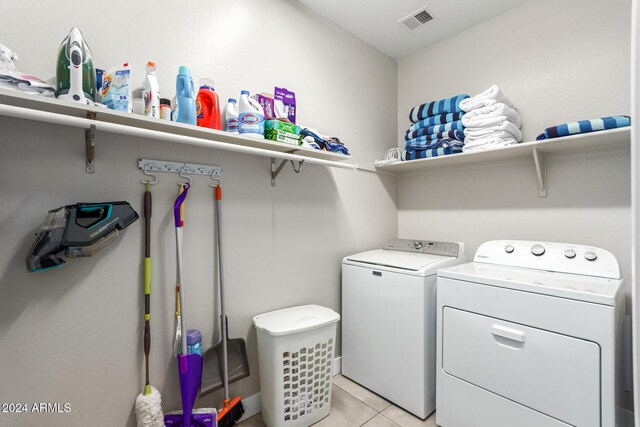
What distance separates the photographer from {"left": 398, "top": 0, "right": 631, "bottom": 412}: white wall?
159cm

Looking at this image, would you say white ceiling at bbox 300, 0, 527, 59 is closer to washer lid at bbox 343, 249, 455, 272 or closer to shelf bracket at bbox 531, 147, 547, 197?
shelf bracket at bbox 531, 147, 547, 197

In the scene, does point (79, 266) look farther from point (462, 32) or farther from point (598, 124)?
point (462, 32)

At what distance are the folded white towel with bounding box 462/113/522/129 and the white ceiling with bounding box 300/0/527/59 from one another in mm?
784

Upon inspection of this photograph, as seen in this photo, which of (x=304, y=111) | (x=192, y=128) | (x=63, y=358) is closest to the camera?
(x=63, y=358)

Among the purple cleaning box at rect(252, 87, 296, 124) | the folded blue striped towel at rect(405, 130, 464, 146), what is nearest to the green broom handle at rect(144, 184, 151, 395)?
the purple cleaning box at rect(252, 87, 296, 124)

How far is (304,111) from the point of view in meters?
1.97

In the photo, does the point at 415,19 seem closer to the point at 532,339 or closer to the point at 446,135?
the point at 446,135

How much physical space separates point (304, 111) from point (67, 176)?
4.42ft

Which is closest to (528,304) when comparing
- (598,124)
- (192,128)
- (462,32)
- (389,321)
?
(389,321)

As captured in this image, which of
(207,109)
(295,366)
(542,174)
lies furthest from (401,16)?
(295,366)

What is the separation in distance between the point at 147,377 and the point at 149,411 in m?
0.13

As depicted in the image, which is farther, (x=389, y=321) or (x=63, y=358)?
(x=389, y=321)

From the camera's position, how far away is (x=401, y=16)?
2047 millimetres

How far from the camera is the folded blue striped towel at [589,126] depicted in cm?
137
